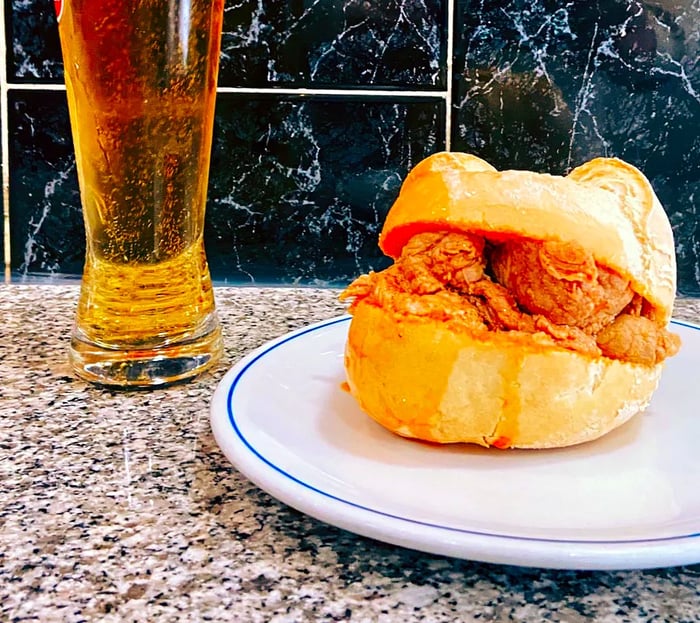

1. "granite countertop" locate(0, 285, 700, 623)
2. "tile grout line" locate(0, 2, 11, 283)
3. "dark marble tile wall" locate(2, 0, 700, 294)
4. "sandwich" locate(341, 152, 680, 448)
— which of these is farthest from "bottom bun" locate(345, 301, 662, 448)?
"tile grout line" locate(0, 2, 11, 283)

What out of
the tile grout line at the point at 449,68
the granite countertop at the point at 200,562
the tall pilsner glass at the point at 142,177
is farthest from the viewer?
the tile grout line at the point at 449,68

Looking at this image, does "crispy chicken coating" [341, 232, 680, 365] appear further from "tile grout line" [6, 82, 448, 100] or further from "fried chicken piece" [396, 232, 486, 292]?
"tile grout line" [6, 82, 448, 100]

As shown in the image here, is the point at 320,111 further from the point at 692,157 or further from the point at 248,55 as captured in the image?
the point at 692,157

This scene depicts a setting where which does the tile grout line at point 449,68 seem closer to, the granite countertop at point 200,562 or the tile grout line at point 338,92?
the tile grout line at point 338,92

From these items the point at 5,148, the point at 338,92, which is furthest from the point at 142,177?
the point at 5,148

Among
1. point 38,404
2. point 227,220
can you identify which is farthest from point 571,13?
point 38,404

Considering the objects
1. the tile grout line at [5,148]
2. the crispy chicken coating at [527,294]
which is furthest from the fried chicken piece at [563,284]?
the tile grout line at [5,148]
